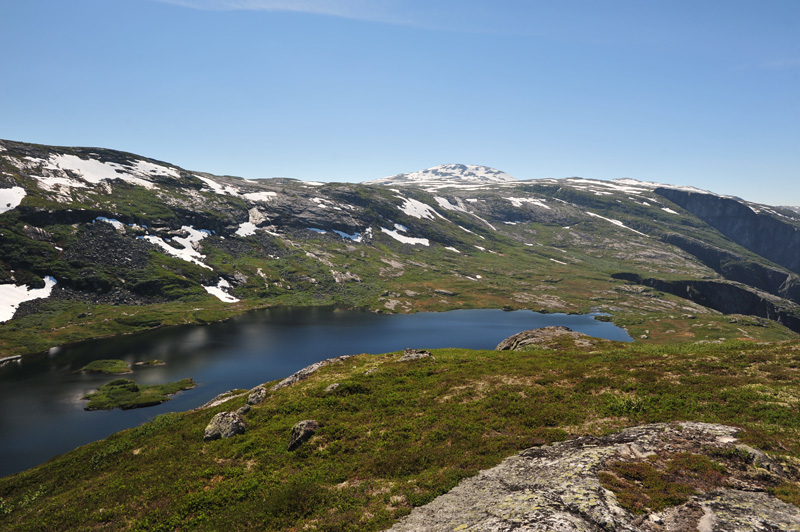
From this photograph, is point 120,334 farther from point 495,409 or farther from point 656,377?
point 656,377

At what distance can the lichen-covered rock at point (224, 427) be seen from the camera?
27766 mm

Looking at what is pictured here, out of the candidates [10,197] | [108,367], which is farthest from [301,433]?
[10,197]

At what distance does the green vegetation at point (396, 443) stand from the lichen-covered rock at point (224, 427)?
0.73 meters

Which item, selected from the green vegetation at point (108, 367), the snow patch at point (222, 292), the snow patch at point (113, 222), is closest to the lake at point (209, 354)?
the green vegetation at point (108, 367)

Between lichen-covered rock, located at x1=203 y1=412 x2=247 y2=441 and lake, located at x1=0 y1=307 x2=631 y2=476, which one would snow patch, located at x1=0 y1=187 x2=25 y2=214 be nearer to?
lake, located at x1=0 y1=307 x2=631 y2=476

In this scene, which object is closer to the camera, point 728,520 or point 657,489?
point 728,520

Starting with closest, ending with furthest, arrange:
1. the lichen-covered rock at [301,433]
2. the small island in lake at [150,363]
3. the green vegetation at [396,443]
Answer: the green vegetation at [396,443] < the lichen-covered rock at [301,433] < the small island in lake at [150,363]

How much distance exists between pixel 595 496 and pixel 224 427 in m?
26.5

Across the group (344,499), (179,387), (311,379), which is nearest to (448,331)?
(179,387)

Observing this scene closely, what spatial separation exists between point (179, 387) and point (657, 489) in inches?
3757

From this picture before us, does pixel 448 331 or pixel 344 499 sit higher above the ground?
pixel 344 499

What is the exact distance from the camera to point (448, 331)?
144875 mm

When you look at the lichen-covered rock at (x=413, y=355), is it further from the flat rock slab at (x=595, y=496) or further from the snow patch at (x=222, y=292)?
the snow patch at (x=222, y=292)

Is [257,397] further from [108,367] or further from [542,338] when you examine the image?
[108,367]
